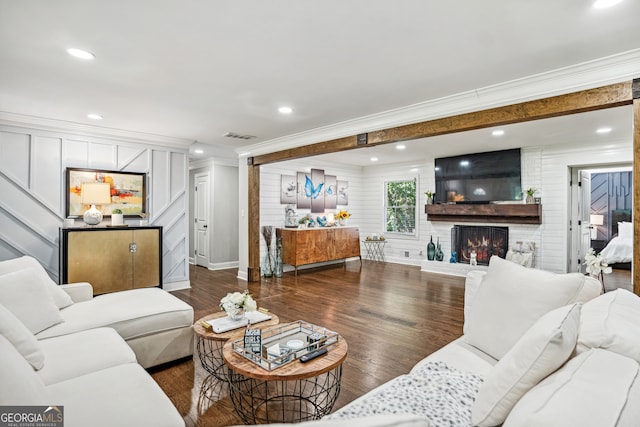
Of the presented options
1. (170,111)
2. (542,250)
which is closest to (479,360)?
(170,111)

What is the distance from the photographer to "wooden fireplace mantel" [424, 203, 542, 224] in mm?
6062

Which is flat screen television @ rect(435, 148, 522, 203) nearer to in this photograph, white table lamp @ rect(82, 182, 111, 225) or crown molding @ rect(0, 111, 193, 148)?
crown molding @ rect(0, 111, 193, 148)

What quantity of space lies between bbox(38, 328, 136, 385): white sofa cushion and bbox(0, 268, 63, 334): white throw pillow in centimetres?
17

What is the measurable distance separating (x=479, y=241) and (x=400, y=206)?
2.01 metres

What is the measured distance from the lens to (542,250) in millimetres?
6102

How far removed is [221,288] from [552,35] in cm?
514

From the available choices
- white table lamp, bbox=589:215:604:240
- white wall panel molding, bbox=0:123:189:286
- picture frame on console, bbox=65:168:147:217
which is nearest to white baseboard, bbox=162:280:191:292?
white wall panel molding, bbox=0:123:189:286

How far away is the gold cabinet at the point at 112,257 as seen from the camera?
13.4ft

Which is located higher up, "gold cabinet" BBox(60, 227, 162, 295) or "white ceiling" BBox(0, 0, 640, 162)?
"white ceiling" BBox(0, 0, 640, 162)

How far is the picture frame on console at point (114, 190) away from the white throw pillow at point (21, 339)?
131 inches

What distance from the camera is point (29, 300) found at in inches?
88.7

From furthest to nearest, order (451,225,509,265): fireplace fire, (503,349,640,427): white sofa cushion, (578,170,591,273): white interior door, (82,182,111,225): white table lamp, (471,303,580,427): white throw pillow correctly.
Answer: (451,225,509,265): fireplace fire → (578,170,591,273): white interior door → (82,182,111,225): white table lamp → (471,303,580,427): white throw pillow → (503,349,640,427): white sofa cushion

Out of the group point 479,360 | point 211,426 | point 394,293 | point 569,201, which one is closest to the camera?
point 479,360

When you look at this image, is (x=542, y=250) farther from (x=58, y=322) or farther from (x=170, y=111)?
(x=58, y=322)
